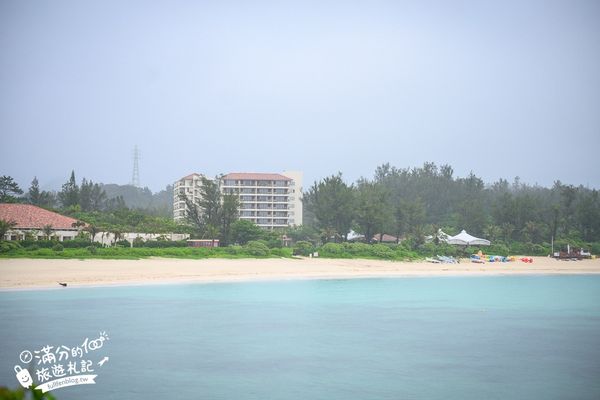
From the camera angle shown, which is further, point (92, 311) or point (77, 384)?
point (92, 311)

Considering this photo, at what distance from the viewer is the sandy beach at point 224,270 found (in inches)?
1324

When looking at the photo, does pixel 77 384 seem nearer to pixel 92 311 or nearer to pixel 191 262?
pixel 92 311

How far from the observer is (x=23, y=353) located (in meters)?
16.8

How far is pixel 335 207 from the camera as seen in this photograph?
215ft

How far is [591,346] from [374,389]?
29.9 feet

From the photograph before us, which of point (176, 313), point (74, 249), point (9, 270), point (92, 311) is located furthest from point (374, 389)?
point (74, 249)

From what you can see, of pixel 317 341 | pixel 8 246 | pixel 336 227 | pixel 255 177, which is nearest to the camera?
pixel 317 341

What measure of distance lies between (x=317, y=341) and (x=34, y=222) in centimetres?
3979

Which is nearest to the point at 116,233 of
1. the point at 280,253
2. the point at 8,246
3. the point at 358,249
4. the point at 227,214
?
the point at 8,246

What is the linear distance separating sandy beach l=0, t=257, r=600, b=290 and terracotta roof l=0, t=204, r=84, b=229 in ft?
46.4

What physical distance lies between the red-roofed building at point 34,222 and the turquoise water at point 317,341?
20.0 m

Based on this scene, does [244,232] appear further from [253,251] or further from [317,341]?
[317,341]

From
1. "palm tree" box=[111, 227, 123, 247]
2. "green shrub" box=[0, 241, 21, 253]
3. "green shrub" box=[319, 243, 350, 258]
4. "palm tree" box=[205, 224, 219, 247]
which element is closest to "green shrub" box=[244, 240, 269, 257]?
"green shrub" box=[319, 243, 350, 258]

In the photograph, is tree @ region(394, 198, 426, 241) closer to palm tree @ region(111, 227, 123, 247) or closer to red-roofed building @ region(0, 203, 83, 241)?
palm tree @ region(111, 227, 123, 247)
